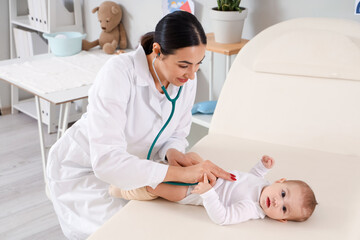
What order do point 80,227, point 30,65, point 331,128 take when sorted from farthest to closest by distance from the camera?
1. point 30,65
2. point 331,128
3. point 80,227

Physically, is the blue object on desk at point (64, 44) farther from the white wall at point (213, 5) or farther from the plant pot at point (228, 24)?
the plant pot at point (228, 24)

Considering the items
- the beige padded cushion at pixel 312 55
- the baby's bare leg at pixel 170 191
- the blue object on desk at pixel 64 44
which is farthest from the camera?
the blue object on desk at pixel 64 44

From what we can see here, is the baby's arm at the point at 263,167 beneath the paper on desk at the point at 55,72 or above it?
above

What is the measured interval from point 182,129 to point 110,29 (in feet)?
5.76

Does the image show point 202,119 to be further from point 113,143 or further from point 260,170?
point 113,143

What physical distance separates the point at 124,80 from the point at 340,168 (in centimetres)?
81

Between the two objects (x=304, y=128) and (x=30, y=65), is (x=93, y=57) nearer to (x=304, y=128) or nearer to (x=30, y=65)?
(x=30, y=65)

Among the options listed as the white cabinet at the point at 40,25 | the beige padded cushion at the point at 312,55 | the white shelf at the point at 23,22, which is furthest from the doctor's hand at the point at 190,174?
the white shelf at the point at 23,22

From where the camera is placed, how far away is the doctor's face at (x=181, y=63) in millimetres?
1214

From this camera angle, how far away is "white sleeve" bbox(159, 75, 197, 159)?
1499 millimetres

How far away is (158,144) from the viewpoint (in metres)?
1.51

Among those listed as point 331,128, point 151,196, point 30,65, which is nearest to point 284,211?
point 151,196

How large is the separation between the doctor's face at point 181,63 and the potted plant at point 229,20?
3.34ft

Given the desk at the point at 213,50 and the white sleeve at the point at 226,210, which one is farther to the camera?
the desk at the point at 213,50
